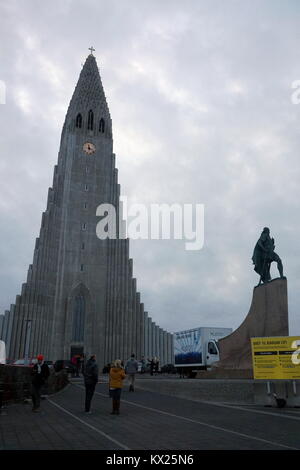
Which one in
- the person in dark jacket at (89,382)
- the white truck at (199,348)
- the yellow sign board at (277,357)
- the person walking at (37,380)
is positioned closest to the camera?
the person in dark jacket at (89,382)

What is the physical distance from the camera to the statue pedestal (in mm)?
20906

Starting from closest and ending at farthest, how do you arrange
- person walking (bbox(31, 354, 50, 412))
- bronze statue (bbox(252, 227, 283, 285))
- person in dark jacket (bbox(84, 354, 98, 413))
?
person in dark jacket (bbox(84, 354, 98, 413))
person walking (bbox(31, 354, 50, 412))
bronze statue (bbox(252, 227, 283, 285))

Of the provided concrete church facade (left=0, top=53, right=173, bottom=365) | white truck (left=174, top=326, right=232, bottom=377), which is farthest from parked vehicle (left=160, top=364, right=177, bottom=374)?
white truck (left=174, top=326, right=232, bottom=377)

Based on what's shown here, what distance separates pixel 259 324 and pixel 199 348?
13407 mm

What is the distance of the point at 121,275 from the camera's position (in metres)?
→ 55.4

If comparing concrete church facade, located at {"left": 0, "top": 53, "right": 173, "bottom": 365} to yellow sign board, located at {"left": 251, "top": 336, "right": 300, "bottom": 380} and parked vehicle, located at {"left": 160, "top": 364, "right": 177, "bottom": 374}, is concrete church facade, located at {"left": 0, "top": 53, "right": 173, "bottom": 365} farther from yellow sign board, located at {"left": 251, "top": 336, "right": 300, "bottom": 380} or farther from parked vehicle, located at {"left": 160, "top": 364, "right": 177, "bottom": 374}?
yellow sign board, located at {"left": 251, "top": 336, "right": 300, "bottom": 380}

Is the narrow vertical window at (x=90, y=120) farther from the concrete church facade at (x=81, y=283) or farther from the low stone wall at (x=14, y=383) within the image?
the low stone wall at (x=14, y=383)

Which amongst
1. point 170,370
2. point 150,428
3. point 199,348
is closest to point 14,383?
point 150,428

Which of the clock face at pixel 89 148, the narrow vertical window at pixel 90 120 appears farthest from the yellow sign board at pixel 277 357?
the narrow vertical window at pixel 90 120

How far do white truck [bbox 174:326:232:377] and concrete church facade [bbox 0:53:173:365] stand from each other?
56.3 ft

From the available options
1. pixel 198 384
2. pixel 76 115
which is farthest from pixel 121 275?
pixel 198 384

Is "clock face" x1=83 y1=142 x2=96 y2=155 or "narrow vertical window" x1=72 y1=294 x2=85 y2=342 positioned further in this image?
"clock face" x1=83 y1=142 x2=96 y2=155

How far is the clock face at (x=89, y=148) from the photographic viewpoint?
60.2 meters
